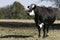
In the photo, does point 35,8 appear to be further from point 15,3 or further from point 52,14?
point 15,3

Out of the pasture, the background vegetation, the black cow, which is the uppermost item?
the black cow

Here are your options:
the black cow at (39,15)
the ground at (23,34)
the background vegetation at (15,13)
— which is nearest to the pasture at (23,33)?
the ground at (23,34)

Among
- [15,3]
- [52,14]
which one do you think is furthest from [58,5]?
[15,3]

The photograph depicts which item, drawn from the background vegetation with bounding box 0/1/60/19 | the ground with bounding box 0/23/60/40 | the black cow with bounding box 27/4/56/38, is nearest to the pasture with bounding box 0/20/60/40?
the ground with bounding box 0/23/60/40

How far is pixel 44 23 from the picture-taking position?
15375 mm

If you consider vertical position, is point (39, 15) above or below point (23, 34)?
above

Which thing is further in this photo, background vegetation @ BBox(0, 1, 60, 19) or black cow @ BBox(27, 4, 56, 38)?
background vegetation @ BBox(0, 1, 60, 19)

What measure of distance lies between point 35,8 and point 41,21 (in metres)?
0.81

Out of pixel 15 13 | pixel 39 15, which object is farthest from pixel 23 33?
pixel 15 13

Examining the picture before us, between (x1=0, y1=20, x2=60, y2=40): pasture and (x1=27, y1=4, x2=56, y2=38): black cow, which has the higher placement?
(x1=27, y1=4, x2=56, y2=38): black cow

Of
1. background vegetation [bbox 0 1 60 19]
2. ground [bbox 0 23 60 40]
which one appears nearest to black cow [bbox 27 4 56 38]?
ground [bbox 0 23 60 40]

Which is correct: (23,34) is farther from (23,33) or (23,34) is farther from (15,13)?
(15,13)

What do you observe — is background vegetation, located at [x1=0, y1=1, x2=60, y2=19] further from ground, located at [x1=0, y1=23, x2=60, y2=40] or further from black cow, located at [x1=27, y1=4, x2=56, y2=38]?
black cow, located at [x1=27, y1=4, x2=56, y2=38]

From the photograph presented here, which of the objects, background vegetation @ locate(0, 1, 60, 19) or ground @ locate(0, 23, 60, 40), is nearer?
ground @ locate(0, 23, 60, 40)
